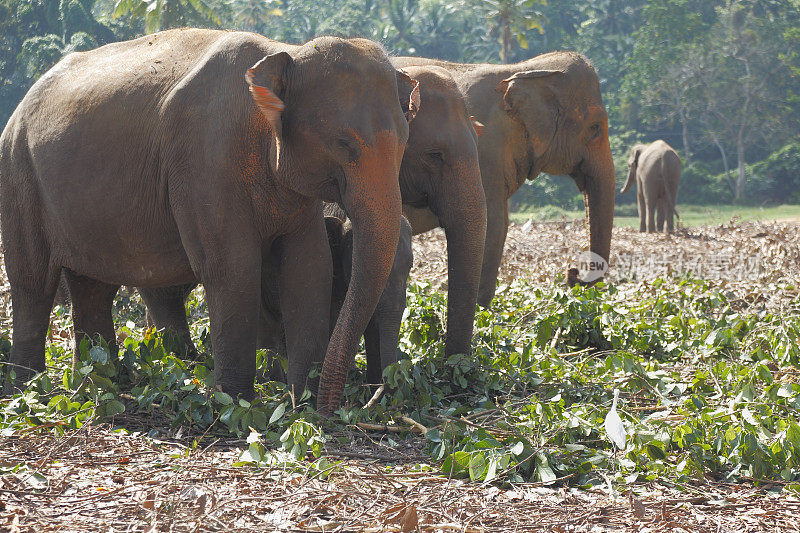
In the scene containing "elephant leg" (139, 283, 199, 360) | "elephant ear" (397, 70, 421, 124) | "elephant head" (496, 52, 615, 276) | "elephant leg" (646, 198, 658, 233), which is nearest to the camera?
"elephant ear" (397, 70, 421, 124)

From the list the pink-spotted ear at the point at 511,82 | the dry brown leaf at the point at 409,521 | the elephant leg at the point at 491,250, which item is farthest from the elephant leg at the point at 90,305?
the pink-spotted ear at the point at 511,82

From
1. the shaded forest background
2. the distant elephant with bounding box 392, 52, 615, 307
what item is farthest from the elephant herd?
the shaded forest background

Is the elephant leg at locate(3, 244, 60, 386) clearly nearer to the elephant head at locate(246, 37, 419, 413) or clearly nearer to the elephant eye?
the elephant head at locate(246, 37, 419, 413)

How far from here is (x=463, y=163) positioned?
4750 mm

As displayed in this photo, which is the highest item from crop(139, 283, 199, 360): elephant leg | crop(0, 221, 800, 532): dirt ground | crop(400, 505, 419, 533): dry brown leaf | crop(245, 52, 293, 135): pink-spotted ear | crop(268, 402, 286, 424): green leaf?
crop(245, 52, 293, 135): pink-spotted ear

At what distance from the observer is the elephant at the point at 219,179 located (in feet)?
12.5

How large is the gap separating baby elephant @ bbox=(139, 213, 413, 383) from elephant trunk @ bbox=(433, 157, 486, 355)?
23 centimetres

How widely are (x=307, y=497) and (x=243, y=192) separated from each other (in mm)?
1499

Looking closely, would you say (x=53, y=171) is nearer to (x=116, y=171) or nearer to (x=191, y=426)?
(x=116, y=171)

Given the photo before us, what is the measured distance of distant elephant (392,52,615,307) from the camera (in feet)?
22.1

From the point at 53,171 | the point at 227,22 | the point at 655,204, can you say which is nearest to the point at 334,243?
the point at 53,171

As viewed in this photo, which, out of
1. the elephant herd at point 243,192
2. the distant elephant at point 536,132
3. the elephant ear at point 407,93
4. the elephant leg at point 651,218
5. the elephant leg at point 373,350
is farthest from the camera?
the elephant leg at point 651,218

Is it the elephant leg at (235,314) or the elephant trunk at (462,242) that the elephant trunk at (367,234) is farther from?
the elephant trunk at (462,242)

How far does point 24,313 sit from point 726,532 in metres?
3.45
